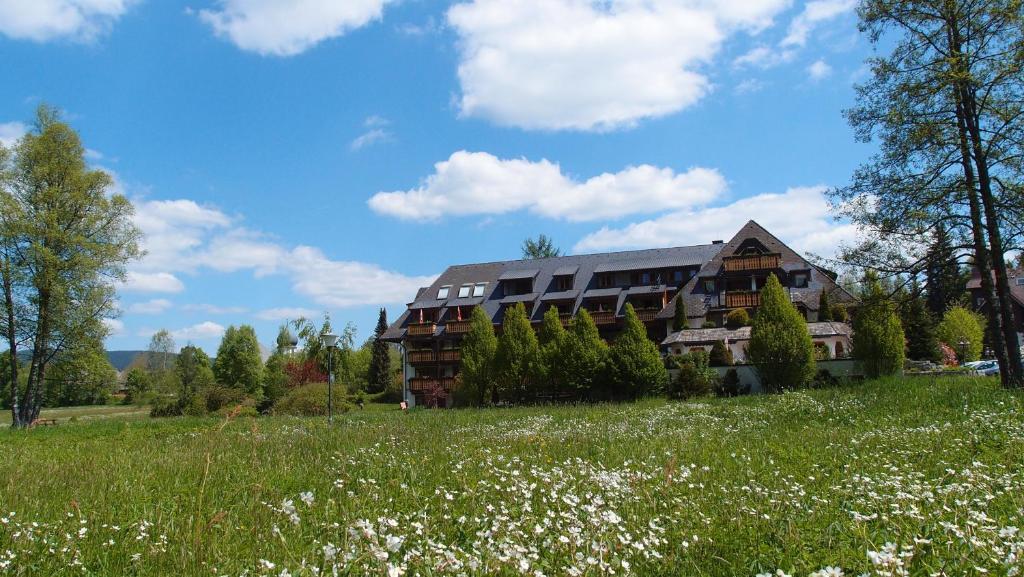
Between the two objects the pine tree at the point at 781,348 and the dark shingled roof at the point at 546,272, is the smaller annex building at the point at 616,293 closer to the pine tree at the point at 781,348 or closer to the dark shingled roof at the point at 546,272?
the dark shingled roof at the point at 546,272

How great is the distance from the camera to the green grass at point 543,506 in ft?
12.8

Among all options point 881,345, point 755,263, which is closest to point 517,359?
point 755,263

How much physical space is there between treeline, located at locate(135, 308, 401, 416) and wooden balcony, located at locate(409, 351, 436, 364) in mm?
5739

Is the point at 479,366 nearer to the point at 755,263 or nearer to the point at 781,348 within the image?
the point at 781,348

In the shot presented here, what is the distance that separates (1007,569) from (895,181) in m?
17.4

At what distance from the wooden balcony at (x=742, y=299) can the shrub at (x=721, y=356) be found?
7.32m

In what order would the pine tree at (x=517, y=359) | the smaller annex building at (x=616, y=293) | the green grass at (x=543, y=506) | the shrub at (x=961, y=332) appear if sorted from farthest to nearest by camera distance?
the shrub at (x=961, y=332)
the smaller annex building at (x=616, y=293)
the pine tree at (x=517, y=359)
the green grass at (x=543, y=506)

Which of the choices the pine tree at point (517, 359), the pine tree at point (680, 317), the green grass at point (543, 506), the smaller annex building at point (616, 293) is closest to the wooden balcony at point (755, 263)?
the smaller annex building at point (616, 293)

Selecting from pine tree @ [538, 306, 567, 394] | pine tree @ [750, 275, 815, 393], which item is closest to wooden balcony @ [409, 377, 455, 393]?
pine tree @ [538, 306, 567, 394]

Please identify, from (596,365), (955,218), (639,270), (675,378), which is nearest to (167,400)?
(596,365)

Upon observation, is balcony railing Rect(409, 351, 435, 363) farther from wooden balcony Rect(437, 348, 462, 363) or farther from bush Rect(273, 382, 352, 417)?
bush Rect(273, 382, 352, 417)

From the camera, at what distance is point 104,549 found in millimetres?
4590

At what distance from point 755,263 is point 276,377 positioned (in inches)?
1388

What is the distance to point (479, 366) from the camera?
3772 centimetres
